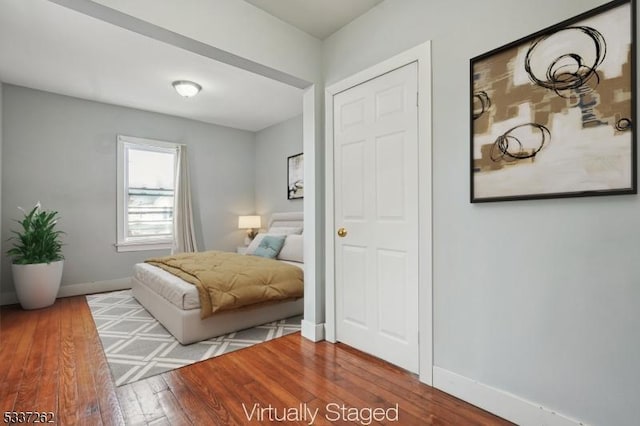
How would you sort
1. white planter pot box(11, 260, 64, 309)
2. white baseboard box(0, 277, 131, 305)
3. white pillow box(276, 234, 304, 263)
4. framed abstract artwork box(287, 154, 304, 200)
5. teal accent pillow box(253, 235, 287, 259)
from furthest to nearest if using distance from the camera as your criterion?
framed abstract artwork box(287, 154, 304, 200) → teal accent pillow box(253, 235, 287, 259) → white pillow box(276, 234, 304, 263) → white baseboard box(0, 277, 131, 305) → white planter pot box(11, 260, 64, 309)

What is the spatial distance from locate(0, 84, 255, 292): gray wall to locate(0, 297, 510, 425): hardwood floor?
6.73ft

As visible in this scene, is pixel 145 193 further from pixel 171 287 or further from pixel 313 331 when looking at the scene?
pixel 313 331

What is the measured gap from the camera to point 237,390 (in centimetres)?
194

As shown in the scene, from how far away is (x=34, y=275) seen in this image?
3.66 meters

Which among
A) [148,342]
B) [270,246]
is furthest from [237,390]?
[270,246]

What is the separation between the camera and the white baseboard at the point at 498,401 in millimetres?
1517

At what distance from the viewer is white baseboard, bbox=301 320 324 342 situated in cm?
272

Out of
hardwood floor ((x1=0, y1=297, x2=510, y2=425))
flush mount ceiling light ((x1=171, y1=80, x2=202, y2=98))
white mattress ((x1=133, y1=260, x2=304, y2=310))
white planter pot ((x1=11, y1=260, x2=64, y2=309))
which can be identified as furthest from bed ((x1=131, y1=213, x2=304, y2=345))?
flush mount ceiling light ((x1=171, y1=80, x2=202, y2=98))

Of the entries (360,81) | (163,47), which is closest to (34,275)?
(163,47)

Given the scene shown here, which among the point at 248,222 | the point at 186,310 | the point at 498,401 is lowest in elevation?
the point at 498,401

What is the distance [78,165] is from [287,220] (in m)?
3.05

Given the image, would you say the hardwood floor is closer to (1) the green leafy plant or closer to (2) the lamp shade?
(1) the green leafy plant

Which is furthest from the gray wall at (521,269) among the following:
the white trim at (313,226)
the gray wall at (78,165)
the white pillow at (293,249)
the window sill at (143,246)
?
the window sill at (143,246)

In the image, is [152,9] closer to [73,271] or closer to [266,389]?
[266,389]
